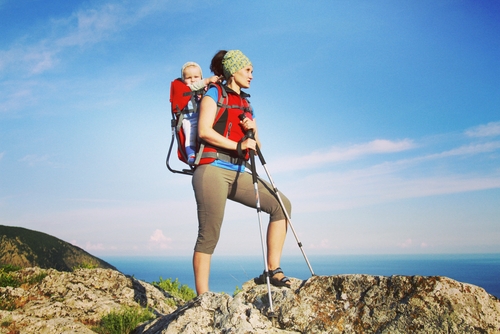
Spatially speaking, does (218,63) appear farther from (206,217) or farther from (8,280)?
(8,280)

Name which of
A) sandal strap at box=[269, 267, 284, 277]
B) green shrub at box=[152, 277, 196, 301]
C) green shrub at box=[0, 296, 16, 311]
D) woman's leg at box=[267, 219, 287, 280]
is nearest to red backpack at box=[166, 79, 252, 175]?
woman's leg at box=[267, 219, 287, 280]

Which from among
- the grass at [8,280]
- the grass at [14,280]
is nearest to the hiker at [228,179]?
the grass at [14,280]

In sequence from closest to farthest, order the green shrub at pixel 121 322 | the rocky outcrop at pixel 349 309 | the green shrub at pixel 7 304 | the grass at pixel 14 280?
the rocky outcrop at pixel 349 309 → the green shrub at pixel 121 322 → the green shrub at pixel 7 304 → the grass at pixel 14 280

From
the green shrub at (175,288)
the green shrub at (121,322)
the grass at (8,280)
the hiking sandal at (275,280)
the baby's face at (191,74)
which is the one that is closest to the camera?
the hiking sandal at (275,280)

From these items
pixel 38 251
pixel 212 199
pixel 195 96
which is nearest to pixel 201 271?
pixel 212 199

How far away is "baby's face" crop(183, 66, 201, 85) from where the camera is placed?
23.5ft

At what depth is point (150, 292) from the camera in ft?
30.9

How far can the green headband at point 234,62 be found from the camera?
6230mm

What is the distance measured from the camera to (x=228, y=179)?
606 cm

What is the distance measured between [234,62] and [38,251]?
32.7 feet

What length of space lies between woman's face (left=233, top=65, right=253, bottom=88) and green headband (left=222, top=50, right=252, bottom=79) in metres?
0.04

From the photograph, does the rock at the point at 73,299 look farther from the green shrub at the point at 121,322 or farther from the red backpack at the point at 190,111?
the red backpack at the point at 190,111

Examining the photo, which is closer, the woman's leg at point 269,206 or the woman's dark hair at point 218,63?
the woman's leg at point 269,206

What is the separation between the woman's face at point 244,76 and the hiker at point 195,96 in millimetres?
438
